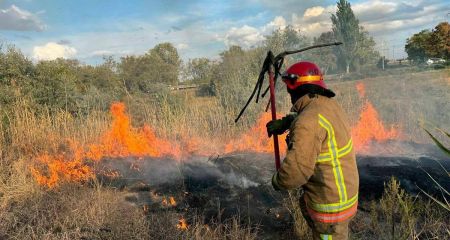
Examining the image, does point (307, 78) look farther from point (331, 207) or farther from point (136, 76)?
point (136, 76)

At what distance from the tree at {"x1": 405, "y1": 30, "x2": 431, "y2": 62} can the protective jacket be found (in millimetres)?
34103

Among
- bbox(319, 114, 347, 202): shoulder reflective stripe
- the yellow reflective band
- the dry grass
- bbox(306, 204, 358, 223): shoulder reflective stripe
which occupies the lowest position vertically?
the dry grass

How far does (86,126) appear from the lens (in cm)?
960

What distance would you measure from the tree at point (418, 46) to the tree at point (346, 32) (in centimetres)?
545

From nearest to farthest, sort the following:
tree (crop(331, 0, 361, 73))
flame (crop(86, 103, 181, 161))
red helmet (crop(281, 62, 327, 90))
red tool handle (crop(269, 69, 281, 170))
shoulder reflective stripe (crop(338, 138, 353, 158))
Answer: shoulder reflective stripe (crop(338, 138, 353, 158)), red helmet (crop(281, 62, 327, 90)), red tool handle (crop(269, 69, 281, 170)), flame (crop(86, 103, 181, 161)), tree (crop(331, 0, 361, 73))

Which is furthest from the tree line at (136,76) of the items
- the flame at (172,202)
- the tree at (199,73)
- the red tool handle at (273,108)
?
the red tool handle at (273,108)

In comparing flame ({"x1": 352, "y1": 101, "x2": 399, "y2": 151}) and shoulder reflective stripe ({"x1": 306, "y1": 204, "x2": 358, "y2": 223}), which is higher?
shoulder reflective stripe ({"x1": 306, "y1": 204, "x2": 358, "y2": 223})

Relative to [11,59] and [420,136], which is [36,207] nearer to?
[11,59]

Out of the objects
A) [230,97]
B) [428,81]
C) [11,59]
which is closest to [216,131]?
[230,97]

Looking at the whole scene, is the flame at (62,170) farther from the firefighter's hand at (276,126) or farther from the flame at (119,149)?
the firefighter's hand at (276,126)

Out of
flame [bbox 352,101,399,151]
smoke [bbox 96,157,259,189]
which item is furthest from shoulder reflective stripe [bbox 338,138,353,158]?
flame [bbox 352,101,399,151]

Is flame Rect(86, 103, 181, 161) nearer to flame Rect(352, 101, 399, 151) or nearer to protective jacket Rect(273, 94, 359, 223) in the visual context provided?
flame Rect(352, 101, 399, 151)

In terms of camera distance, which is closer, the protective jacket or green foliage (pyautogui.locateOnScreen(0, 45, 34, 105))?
the protective jacket

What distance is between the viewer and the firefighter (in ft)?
9.36
